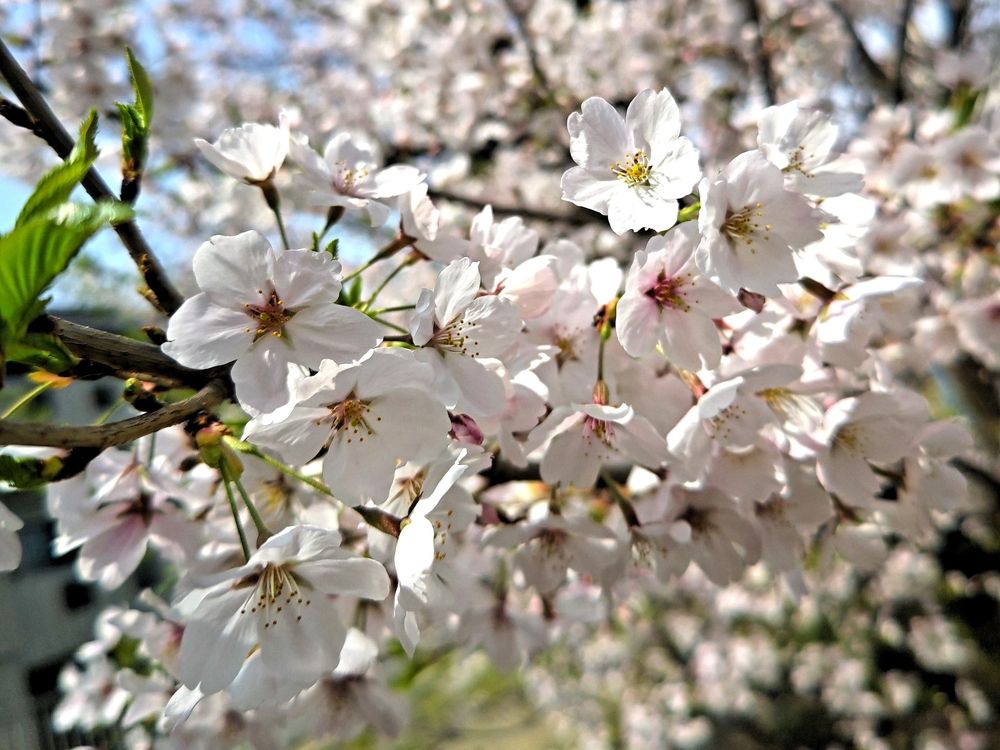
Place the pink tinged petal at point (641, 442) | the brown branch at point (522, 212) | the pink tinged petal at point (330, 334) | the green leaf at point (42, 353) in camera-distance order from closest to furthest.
A: the green leaf at point (42, 353) → the pink tinged petal at point (330, 334) → the pink tinged petal at point (641, 442) → the brown branch at point (522, 212)

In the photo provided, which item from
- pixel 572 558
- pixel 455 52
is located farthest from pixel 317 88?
pixel 572 558

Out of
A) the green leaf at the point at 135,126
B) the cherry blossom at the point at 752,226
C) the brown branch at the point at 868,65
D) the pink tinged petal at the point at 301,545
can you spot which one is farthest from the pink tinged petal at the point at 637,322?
the brown branch at the point at 868,65

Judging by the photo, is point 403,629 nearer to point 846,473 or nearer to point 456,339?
point 456,339

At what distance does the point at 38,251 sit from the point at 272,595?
472mm

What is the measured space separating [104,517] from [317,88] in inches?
185

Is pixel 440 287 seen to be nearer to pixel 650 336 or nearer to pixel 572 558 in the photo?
pixel 650 336

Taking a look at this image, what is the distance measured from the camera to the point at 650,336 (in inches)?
36.8

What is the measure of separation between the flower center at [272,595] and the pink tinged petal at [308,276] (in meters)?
0.32

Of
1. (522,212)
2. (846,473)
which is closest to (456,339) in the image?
(846,473)

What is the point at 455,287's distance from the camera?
832 mm

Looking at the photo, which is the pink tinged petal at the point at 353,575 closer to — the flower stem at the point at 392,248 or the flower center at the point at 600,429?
the flower center at the point at 600,429

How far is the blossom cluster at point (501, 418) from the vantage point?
31.3 inches

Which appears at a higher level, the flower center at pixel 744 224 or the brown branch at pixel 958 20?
the flower center at pixel 744 224

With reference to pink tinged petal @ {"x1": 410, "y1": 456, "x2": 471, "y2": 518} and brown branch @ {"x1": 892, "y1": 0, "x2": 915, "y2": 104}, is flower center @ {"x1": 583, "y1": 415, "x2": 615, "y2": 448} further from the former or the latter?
brown branch @ {"x1": 892, "y1": 0, "x2": 915, "y2": 104}
